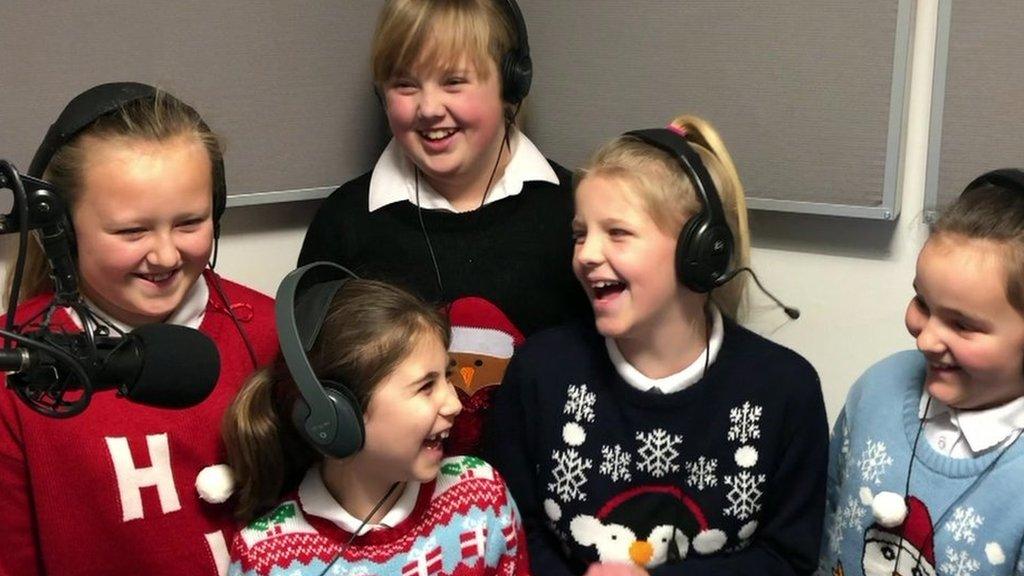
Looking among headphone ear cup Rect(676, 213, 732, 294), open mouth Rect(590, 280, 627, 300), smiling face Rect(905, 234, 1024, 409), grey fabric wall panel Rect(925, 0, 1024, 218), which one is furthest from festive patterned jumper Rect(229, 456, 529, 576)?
grey fabric wall panel Rect(925, 0, 1024, 218)

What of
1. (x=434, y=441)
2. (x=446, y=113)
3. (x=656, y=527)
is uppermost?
(x=446, y=113)

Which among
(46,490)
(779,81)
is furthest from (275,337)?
(779,81)

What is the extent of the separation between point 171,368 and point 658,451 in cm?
84

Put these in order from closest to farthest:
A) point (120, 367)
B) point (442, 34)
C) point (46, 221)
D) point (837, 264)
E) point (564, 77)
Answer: point (120, 367)
point (46, 221)
point (442, 34)
point (837, 264)
point (564, 77)

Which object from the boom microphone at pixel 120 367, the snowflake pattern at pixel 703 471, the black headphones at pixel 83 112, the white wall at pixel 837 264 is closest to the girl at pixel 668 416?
the snowflake pattern at pixel 703 471

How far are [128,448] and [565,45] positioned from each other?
1167 millimetres

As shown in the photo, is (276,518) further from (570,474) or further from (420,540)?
(570,474)

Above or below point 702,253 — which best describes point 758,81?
above

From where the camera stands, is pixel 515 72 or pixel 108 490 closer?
pixel 108 490

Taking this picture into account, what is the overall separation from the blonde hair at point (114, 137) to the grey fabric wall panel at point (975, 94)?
3.83 feet

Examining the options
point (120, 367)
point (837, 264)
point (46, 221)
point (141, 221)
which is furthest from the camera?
point (837, 264)

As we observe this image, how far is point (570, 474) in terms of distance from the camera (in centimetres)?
160

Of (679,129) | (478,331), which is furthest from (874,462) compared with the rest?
(478,331)

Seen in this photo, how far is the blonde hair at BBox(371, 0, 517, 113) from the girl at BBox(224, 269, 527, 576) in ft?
1.64
